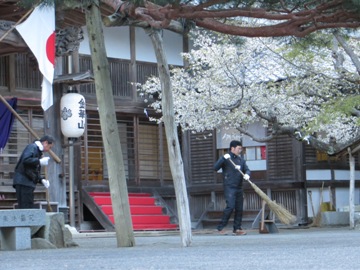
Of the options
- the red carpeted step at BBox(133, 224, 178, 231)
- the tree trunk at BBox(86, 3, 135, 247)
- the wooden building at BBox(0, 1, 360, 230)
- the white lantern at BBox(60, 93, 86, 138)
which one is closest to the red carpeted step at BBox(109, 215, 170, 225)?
the red carpeted step at BBox(133, 224, 178, 231)

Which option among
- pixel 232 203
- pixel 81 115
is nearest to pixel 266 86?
pixel 232 203

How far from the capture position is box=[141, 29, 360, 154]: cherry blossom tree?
21.3m

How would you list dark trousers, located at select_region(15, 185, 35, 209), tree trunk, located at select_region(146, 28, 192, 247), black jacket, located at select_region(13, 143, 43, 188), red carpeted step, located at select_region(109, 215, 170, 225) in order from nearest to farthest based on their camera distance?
tree trunk, located at select_region(146, 28, 192, 247) < black jacket, located at select_region(13, 143, 43, 188) < dark trousers, located at select_region(15, 185, 35, 209) < red carpeted step, located at select_region(109, 215, 170, 225)

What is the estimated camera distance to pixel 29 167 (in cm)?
1537

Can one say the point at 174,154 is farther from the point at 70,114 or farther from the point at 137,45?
the point at 137,45

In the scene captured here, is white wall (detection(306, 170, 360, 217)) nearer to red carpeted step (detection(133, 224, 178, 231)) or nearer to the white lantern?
red carpeted step (detection(133, 224, 178, 231))

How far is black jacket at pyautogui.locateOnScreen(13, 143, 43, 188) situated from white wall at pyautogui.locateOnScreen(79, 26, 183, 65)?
9.58 meters

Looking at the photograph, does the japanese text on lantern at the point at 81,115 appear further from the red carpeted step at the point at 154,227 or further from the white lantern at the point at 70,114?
the red carpeted step at the point at 154,227

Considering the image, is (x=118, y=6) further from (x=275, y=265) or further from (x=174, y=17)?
(x=275, y=265)

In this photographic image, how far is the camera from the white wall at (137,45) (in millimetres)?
25625

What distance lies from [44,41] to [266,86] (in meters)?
6.81

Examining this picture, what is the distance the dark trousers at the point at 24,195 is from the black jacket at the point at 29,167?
0.08 meters

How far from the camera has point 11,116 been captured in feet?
65.5

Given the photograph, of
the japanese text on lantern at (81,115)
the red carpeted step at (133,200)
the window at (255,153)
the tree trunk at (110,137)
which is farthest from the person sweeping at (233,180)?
the window at (255,153)
